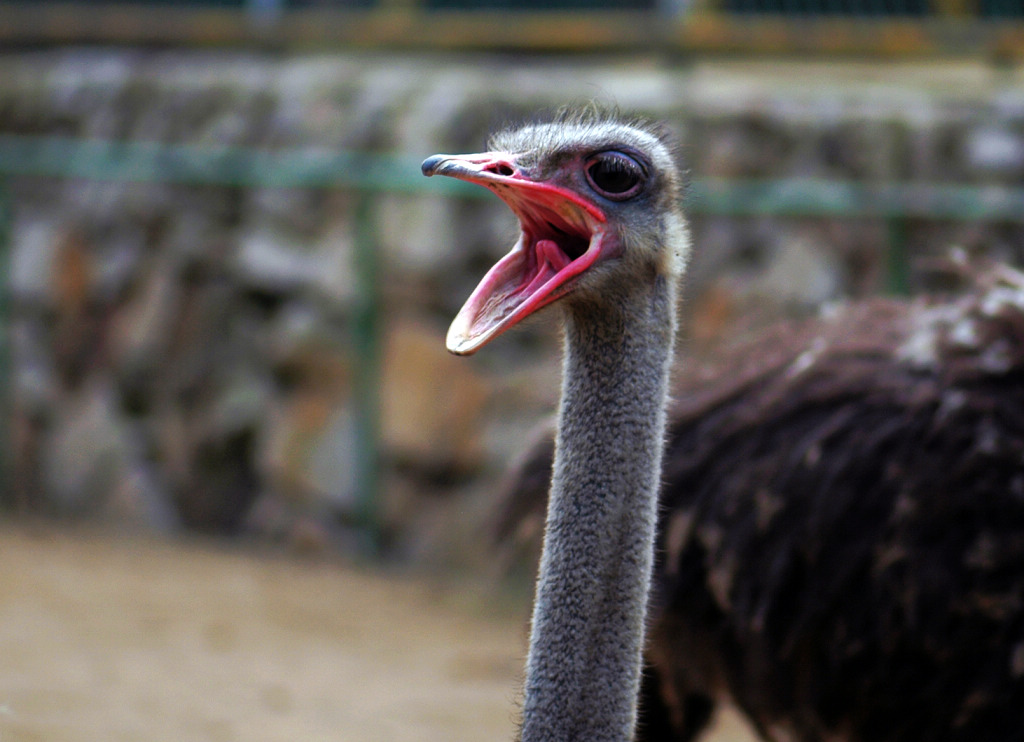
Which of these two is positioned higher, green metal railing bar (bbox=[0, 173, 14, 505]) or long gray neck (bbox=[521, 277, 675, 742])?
green metal railing bar (bbox=[0, 173, 14, 505])

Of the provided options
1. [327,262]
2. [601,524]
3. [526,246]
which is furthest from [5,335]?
[601,524]

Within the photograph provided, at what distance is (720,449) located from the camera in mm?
3137

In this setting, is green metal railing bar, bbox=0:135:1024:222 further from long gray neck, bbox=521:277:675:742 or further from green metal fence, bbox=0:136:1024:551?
long gray neck, bbox=521:277:675:742

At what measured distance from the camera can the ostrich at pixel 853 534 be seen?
9.24ft

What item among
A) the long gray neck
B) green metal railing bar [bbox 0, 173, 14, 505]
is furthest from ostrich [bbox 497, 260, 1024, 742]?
green metal railing bar [bbox 0, 173, 14, 505]

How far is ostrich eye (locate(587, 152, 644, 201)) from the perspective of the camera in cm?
205

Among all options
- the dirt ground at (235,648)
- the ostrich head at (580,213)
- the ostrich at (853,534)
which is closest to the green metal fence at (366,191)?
the dirt ground at (235,648)

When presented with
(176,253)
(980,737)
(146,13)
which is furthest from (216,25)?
(980,737)

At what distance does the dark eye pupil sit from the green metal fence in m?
2.61

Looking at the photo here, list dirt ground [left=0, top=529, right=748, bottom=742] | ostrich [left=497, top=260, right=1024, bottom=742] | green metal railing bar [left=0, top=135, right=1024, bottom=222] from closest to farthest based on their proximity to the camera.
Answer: ostrich [left=497, top=260, right=1024, bottom=742] → dirt ground [left=0, top=529, right=748, bottom=742] → green metal railing bar [left=0, top=135, right=1024, bottom=222]

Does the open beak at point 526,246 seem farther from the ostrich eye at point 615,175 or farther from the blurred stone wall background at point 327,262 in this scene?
the blurred stone wall background at point 327,262

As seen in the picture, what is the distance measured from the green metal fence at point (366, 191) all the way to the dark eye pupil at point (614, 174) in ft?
8.55

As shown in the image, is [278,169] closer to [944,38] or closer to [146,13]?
[146,13]

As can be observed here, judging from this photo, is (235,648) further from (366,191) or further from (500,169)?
(500,169)
